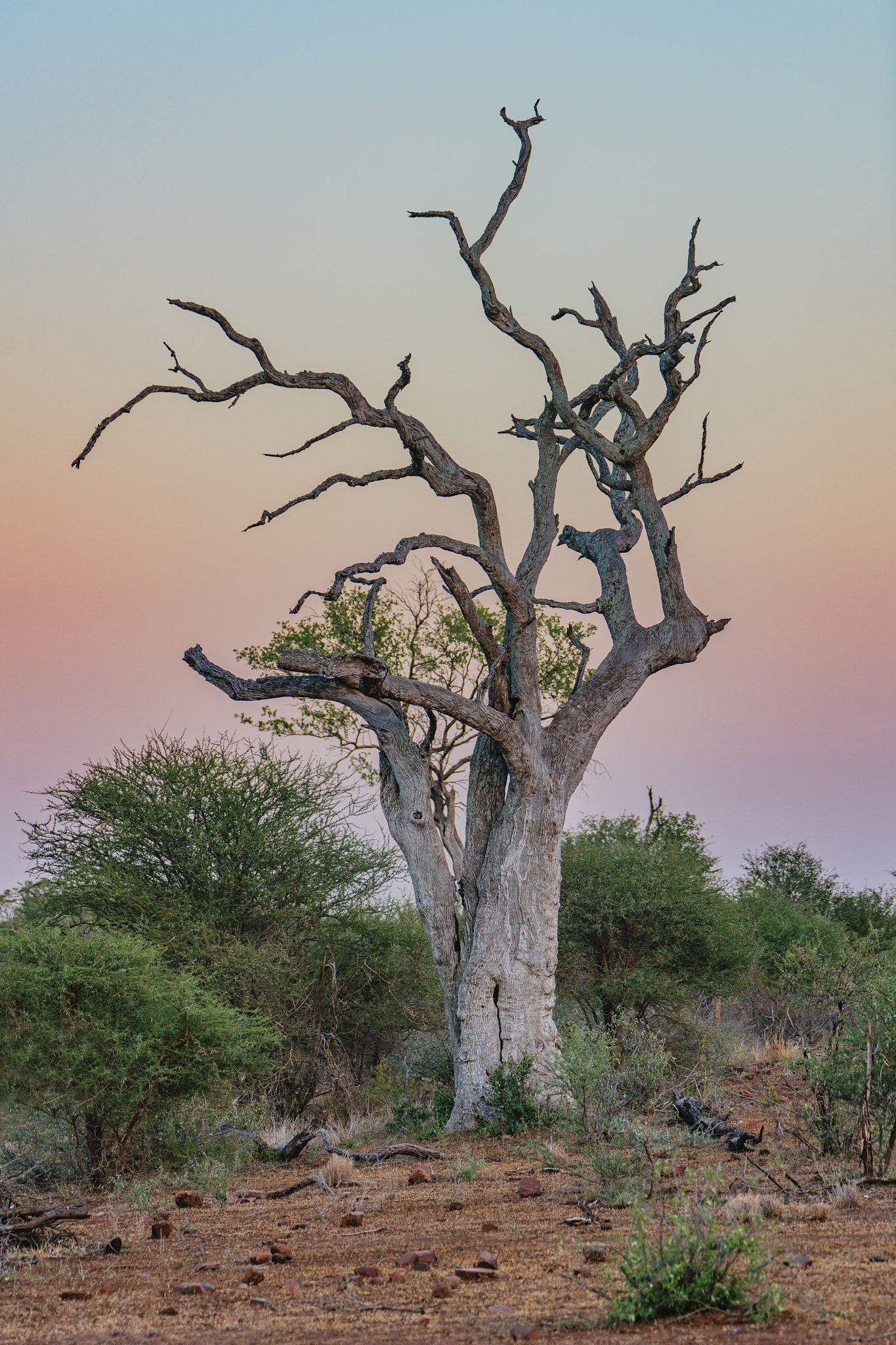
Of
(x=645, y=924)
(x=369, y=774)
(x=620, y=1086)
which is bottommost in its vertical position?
(x=620, y=1086)

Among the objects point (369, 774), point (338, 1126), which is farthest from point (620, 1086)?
point (369, 774)

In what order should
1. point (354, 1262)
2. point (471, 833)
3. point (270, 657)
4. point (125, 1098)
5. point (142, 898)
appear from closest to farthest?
point (354, 1262)
point (125, 1098)
point (471, 833)
point (142, 898)
point (270, 657)

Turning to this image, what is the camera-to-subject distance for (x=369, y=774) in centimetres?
1809

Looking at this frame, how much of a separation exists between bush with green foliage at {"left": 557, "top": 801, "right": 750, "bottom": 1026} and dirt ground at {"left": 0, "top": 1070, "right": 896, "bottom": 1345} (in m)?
9.73

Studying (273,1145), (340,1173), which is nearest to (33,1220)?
(340,1173)

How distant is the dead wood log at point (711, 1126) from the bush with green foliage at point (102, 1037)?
377cm

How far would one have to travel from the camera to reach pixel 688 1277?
3.79 meters

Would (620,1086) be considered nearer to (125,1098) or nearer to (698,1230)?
(125,1098)

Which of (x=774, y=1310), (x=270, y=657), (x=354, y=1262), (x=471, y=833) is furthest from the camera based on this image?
(x=270, y=657)

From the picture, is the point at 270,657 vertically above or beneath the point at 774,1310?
→ above

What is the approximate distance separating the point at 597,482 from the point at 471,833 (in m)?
5.09

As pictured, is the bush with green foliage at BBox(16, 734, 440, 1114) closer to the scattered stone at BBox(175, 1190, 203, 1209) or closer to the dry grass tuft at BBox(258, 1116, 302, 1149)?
the dry grass tuft at BBox(258, 1116, 302, 1149)

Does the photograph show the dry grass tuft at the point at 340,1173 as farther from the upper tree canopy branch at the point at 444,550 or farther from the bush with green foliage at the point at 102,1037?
the upper tree canopy branch at the point at 444,550

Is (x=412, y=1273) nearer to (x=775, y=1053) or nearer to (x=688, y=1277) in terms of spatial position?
(x=688, y=1277)
